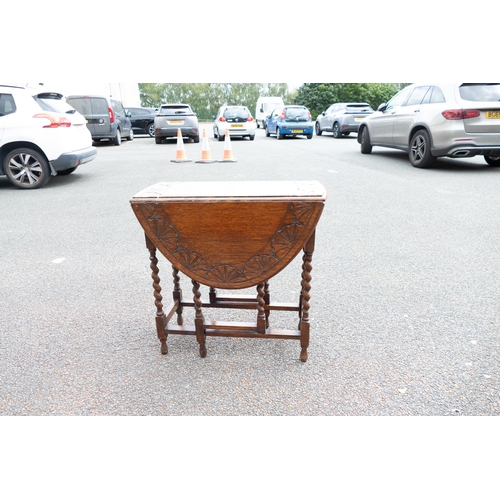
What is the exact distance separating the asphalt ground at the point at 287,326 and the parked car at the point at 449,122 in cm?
234

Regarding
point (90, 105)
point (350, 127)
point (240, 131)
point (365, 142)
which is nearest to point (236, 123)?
point (240, 131)

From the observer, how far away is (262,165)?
946 cm

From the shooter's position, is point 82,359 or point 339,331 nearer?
point 82,359

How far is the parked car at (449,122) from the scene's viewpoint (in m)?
7.16

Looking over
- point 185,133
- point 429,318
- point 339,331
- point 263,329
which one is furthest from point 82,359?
point 185,133

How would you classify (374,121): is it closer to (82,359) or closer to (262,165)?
(262,165)

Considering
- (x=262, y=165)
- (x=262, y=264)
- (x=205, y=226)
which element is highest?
(x=205, y=226)

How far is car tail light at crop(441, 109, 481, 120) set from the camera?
23.5 feet

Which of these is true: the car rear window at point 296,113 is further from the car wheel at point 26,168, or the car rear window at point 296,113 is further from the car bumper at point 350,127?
the car wheel at point 26,168

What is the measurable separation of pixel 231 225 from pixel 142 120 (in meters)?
19.9

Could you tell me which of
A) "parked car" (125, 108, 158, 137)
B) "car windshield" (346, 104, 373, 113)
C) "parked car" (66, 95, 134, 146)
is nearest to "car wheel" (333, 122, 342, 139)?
"car windshield" (346, 104, 373, 113)

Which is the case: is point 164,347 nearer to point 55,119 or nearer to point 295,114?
point 55,119

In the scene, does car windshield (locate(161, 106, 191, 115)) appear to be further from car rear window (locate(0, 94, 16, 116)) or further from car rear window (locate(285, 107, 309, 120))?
car rear window (locate(0, 94, 16, 116))

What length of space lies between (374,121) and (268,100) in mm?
17320
